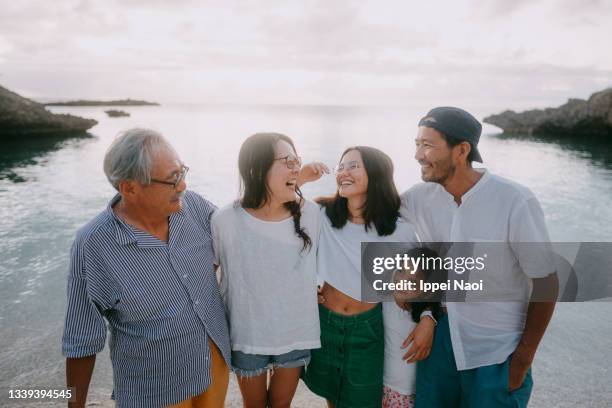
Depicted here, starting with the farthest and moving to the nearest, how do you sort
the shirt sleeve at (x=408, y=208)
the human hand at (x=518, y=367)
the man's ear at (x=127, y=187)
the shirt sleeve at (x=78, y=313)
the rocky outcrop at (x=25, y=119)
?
the rocky outcrop at (x=25, y=119) < the shirt sleeve at (x=408, y=208) < the human hand at (x=518, y=367) < the man's ear at (x=127, y=187) < the shirt sleeve at (x=78, y=313)

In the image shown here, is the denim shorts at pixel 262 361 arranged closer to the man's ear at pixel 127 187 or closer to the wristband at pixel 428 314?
the wristband at pixel 428 314

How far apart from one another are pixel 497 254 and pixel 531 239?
0.81ft

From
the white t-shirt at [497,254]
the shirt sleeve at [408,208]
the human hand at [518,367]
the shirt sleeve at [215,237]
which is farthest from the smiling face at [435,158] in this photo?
the shirt sleeve at [215,237]

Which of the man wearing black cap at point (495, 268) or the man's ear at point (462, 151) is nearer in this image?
the man wearing black cap at point (495, 268)

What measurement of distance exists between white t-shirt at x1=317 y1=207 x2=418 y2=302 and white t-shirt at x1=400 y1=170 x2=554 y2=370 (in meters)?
0.40

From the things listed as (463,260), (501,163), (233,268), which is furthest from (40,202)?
(501,163)

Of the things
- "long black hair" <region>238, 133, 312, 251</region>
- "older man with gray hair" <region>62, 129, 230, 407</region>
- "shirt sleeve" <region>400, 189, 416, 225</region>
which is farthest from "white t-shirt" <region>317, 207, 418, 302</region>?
"older man with gray hair" <region>62, 129, 230, 407</region>

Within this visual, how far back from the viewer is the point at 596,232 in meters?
12.0

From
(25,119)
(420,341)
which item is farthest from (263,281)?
(25,119)

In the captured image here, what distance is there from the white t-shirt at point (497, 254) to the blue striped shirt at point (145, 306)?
5.33 ft

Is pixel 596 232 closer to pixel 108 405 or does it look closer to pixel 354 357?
pixel 354 357

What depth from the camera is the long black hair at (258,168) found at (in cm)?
290

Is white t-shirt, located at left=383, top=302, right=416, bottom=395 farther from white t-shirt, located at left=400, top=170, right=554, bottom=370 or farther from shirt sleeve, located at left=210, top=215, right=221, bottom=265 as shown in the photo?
shirt sleeve, located at left=210, top=215, right=221, bottom=265

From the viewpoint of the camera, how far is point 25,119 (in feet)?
121
